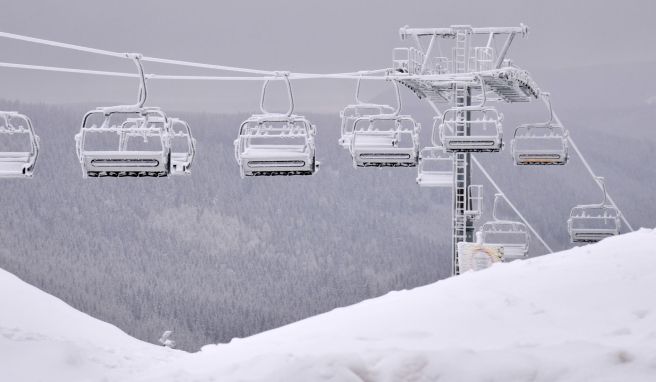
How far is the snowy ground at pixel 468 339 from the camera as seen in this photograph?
8.67 m

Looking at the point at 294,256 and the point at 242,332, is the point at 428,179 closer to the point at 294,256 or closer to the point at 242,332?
the point at 242,332

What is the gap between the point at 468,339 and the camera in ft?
39.1

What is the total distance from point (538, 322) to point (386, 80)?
4.66 meters

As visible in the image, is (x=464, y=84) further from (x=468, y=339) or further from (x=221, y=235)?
(x=221, y=235)

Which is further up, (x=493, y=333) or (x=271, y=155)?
(x=271, y=155)

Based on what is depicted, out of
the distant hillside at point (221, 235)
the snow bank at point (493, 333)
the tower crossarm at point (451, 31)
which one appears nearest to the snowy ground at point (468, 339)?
the snow bank at point (493, 333)

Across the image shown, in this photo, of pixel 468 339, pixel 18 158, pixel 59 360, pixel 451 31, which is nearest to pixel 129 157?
pixel 18 158

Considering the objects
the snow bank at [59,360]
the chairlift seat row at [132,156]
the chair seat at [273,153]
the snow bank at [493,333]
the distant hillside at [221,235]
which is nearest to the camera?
the snow bank at [493,333]

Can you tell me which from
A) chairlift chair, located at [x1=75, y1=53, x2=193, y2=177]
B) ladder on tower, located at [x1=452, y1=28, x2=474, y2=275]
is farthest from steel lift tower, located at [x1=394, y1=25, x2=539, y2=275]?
chairlift chair, located at [x1=75, y1=53, x2=193, y2=177]

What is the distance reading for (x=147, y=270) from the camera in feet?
502

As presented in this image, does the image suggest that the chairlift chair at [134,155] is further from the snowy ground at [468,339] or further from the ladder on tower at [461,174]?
the ladder on tower at [461,174]

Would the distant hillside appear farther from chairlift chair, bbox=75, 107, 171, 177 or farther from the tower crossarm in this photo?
chairlift chair, bbox=75, 107, 171, 177

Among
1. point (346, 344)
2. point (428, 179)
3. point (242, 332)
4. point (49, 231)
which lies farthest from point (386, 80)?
point (49, 231)

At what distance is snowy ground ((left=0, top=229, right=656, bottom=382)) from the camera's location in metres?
8.67
